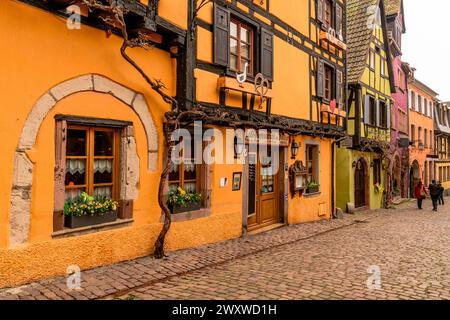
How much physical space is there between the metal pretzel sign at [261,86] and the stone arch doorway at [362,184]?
8.58 meters

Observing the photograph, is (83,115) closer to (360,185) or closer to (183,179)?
(183,179)

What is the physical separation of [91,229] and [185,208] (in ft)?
6.73

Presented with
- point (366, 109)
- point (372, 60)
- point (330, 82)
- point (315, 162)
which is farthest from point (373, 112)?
point (315, 162)

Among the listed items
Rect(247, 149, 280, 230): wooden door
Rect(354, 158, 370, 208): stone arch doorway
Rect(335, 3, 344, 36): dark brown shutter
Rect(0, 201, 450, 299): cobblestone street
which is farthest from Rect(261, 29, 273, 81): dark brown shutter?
Rect(354, 158, 370, 208): stone arch doorway

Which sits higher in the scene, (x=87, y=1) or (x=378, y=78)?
(x=378, y=78)

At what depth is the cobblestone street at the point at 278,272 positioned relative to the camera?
16.0ft

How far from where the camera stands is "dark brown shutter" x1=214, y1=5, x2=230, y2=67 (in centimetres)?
796

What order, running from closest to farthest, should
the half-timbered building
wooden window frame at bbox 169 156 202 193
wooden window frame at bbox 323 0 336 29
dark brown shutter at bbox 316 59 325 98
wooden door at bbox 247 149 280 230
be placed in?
wooden window frame at bbox 169 156 202 193 → wooden door at bbox 247 149 280 230 → dark brown shutter at bbox 316 59 325 98 → wooden window frame at bbox 323 0 336 29 → the half-timbered building

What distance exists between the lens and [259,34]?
9.30 m

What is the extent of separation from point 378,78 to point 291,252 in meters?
13.6

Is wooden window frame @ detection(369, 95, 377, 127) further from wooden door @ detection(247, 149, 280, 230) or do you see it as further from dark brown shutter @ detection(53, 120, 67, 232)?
dark brown shutter @ detection(53, 120, 67, 232)

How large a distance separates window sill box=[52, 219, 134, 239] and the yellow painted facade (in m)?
0.02

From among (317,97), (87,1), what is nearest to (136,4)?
(87,1)
